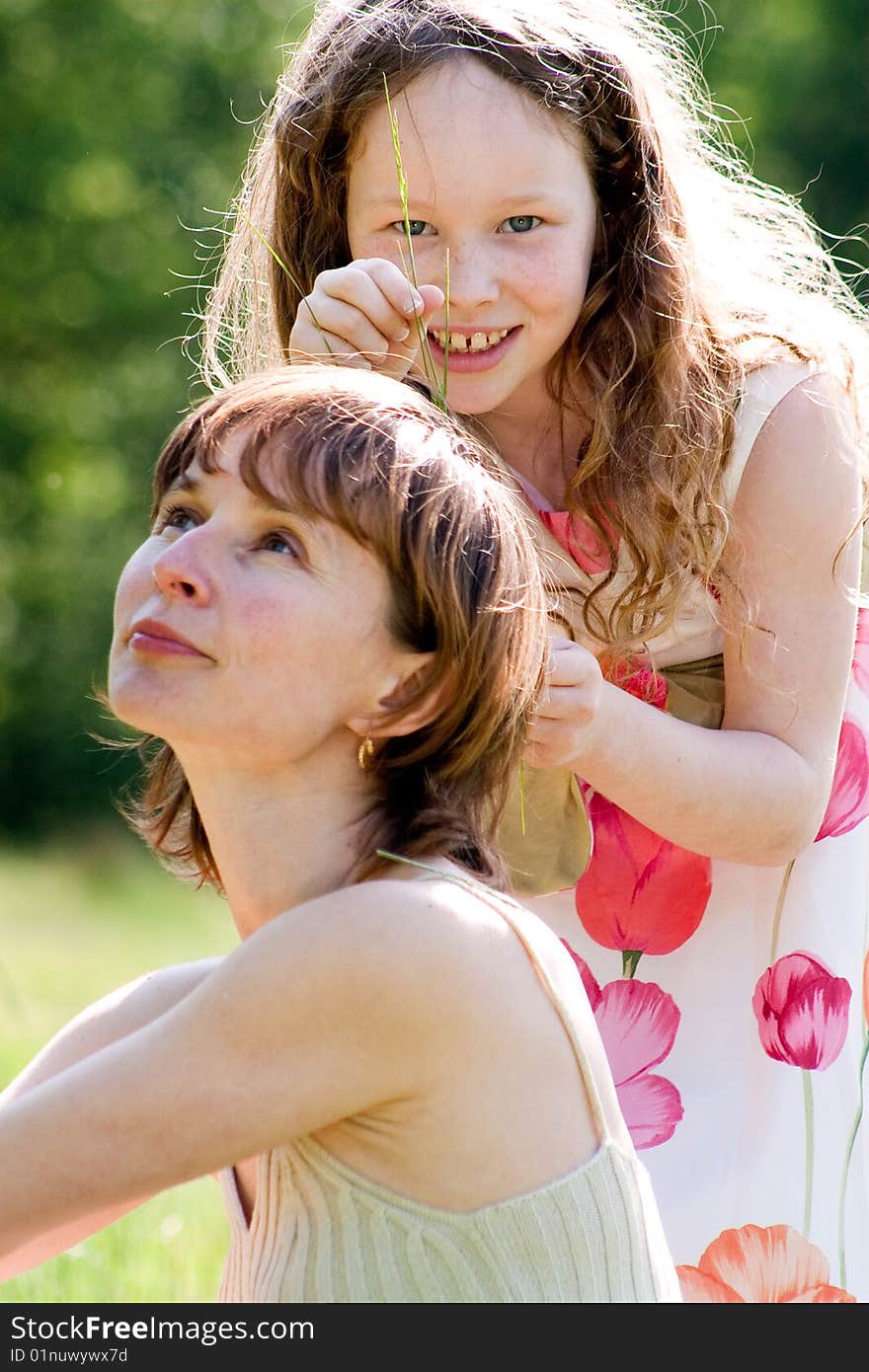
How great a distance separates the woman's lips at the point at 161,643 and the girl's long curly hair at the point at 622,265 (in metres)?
0.86

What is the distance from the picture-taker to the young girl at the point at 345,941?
167cm

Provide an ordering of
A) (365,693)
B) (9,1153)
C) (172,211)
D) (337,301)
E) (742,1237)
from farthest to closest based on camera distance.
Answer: (172,211) < (742,1237) < (337,301) < (365,693) < (9,1153)

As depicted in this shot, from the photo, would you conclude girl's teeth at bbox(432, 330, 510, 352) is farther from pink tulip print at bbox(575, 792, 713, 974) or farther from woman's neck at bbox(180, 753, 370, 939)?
woman's neck at bbox(180, 753, 370, 939)

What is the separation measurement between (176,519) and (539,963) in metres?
0.62

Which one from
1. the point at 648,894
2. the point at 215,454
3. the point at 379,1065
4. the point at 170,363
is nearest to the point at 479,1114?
the point at 379,1065

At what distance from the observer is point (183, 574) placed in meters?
1.78

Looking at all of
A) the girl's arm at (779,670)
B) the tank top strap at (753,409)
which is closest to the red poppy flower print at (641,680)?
the girl's arm at (779,670)

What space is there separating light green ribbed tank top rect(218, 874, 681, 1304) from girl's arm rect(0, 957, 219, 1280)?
0.25 m

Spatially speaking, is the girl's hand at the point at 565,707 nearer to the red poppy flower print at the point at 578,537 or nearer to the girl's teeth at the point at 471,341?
the red poppy flower print at the point at 578,537

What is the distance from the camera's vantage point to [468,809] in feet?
6.52

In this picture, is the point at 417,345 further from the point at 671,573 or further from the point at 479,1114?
the point at 479,1114

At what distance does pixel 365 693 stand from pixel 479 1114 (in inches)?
17.6

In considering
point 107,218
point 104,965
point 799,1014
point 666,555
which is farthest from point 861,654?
point 107,218

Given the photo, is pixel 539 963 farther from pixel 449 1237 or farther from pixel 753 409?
pixel 753 409
